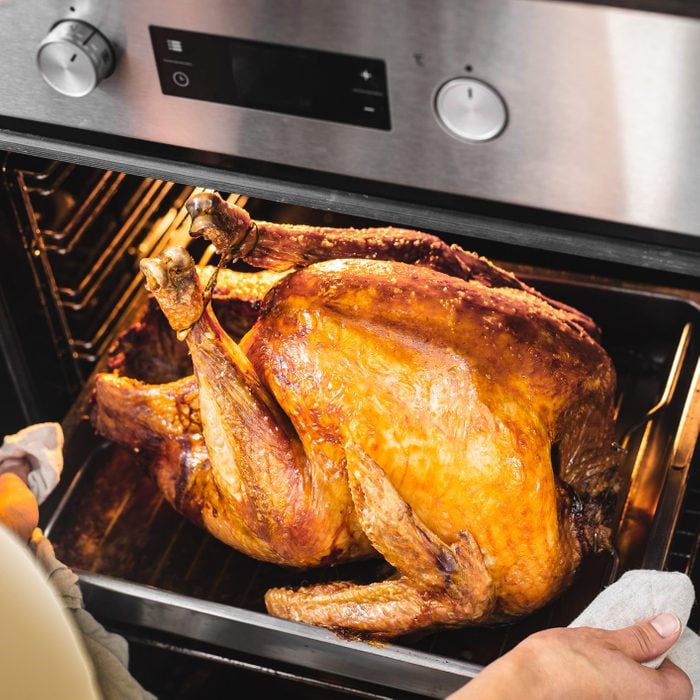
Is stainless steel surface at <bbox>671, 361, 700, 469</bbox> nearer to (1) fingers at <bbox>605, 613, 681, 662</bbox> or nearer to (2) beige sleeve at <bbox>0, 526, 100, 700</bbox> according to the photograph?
(1) fingers at <bbox>605, 613, 681, 662</bbox>

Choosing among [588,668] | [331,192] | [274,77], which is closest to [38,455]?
[331,192]

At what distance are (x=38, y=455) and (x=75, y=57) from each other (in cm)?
82

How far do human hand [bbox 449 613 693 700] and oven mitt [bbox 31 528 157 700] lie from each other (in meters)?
0.71

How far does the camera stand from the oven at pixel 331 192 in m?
1.21

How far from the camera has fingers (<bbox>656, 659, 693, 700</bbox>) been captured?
1517 mm

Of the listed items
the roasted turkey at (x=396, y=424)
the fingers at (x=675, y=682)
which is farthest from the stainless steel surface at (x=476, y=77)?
the fingers at (x=675, y=682)

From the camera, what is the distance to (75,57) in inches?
53.9

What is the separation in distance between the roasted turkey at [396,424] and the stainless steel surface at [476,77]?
1.06 feet

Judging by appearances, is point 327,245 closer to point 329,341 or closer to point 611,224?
point 329,341

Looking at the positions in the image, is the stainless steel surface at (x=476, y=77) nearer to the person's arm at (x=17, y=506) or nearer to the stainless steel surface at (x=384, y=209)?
the stainless steel surface at (x=384, y=209)

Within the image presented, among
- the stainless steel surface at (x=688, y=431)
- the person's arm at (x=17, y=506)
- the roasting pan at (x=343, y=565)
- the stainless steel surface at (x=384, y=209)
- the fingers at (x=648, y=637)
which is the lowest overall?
the roasting pan at (x=343, y=565)

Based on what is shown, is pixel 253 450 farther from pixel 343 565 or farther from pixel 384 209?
pixel 384 209

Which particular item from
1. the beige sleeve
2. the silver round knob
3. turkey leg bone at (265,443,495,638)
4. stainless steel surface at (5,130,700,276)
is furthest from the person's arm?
the beige sleeve

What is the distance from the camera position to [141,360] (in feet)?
7.05
